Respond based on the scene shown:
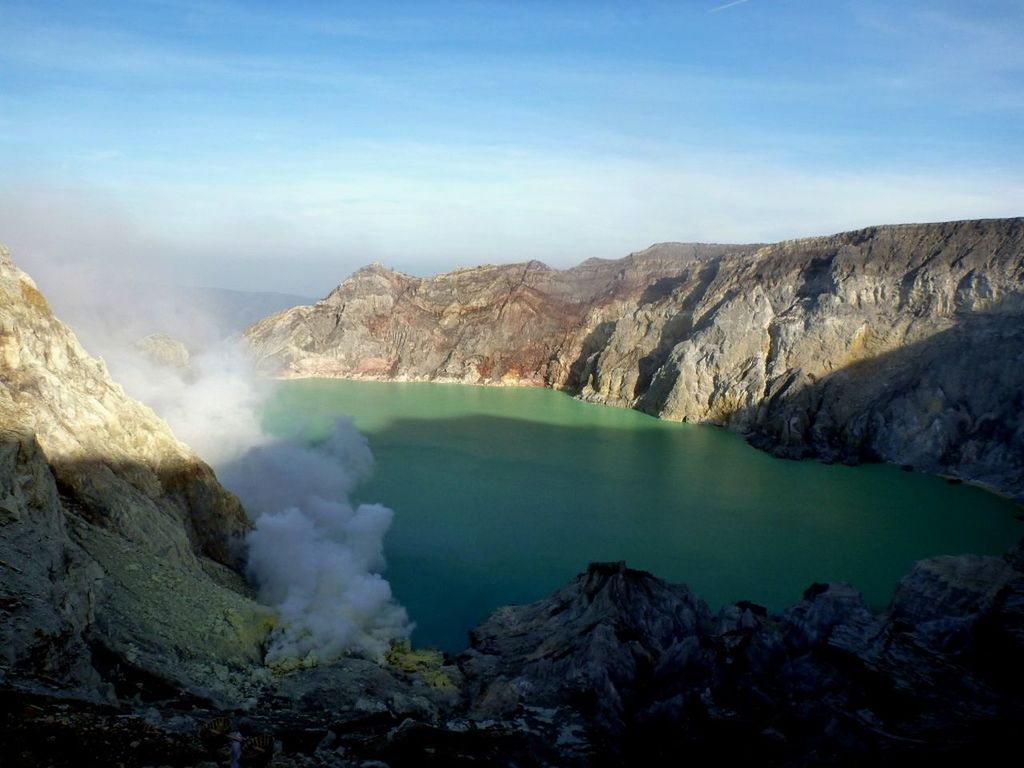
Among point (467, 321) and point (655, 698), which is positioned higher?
point (467, 321)

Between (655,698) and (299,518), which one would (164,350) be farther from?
(655,698)

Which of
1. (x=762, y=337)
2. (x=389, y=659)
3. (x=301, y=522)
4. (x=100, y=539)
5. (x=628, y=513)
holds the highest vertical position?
(x=762, y=337)

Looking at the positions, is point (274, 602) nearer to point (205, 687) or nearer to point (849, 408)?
point (205, 687)

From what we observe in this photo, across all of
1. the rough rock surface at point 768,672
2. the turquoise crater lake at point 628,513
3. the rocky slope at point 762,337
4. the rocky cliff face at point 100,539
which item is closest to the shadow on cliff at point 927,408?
the rocky slope at point 762,337

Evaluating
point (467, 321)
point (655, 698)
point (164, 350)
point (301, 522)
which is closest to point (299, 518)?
point (301, 522)

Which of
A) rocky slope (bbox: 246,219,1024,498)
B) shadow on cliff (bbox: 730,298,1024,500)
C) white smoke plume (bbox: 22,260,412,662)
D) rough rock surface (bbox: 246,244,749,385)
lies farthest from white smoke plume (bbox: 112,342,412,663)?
rough rock surface (bbox: 246,244,749,385)

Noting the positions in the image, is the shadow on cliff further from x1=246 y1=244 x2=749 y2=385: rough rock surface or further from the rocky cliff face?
the rocky cliff face

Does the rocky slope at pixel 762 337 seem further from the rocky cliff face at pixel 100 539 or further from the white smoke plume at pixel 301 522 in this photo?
the rocky cliff face at pixel 100 539
